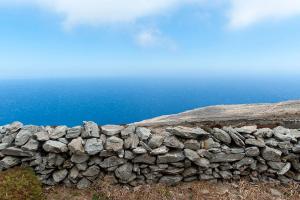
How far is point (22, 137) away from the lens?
11.6m

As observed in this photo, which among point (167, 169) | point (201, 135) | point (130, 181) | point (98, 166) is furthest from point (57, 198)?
point (201, 135)

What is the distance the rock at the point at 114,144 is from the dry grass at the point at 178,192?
52.9 inches

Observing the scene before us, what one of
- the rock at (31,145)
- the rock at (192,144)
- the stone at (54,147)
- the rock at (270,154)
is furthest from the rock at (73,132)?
the rock at (270,154)

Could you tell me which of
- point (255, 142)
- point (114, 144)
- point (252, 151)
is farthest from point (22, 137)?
point (255, 142)

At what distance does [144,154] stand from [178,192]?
207cm

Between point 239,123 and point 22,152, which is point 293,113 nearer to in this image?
point 239,123

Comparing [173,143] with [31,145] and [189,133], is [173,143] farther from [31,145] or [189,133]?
[31,145]

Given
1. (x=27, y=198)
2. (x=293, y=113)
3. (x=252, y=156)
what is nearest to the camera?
(x=27, y=198)

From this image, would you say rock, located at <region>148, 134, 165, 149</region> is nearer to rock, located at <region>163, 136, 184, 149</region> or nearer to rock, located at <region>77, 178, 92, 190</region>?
rock, located at <region>163, 136, 184, 149</region>

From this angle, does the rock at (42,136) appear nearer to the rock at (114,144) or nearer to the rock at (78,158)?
the rock at (78,158)

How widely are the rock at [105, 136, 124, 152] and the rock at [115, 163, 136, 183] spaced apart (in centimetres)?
81

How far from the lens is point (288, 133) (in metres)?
13.3

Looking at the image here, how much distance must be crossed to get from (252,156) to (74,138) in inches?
283

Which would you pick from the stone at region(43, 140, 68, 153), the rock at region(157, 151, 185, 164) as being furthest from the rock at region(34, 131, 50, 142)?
the rock at region(157, 151, 185, 164)
